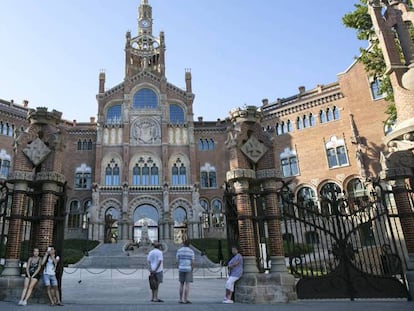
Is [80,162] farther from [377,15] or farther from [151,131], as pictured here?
[377,15]

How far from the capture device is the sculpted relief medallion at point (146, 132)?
4053 centimetres

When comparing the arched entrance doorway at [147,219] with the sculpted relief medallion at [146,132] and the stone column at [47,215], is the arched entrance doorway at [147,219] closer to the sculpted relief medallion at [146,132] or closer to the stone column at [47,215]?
the sculpted relief medallion at [146,132]

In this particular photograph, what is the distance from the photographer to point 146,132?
134 ft

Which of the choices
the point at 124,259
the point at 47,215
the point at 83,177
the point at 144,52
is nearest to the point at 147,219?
the point at 83,177

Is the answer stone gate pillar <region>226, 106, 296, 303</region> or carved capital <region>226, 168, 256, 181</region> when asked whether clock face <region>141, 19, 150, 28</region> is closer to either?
stone gate pillar <region>226, 106, 296, 303</region>

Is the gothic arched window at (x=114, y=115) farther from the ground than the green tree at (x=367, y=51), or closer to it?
farther from the ground

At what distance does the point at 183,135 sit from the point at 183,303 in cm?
3371

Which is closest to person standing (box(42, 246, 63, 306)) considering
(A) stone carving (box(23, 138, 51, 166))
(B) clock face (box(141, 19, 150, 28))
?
(A) stone carving (box(23, 138, 51, 166))

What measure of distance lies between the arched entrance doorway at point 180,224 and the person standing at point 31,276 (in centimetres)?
2939

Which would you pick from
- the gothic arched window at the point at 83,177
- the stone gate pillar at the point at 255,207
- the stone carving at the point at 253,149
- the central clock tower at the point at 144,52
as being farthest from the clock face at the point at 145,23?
the stone carving at the point at 253,149

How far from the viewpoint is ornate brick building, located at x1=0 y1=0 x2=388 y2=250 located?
3303 centimetres

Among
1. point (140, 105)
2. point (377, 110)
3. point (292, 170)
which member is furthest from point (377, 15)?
point (140, 105)

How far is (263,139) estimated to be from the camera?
10.1 meters

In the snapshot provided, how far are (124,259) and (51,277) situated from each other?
1813 centimetres
